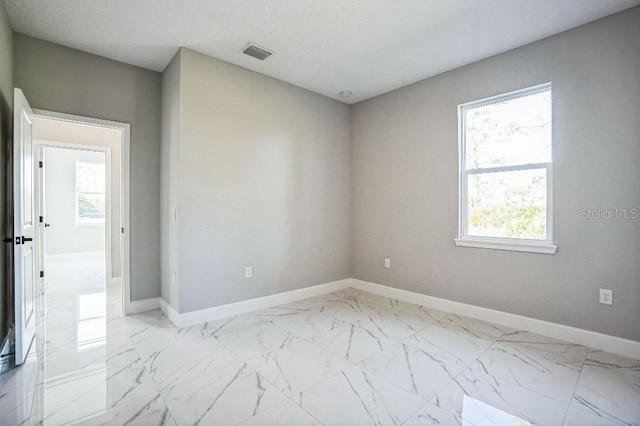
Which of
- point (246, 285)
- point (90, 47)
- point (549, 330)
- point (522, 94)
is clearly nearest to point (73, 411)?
point (246, 285)

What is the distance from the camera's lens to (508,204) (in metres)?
3.16

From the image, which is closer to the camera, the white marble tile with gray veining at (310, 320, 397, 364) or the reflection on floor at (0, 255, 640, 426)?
the reflection on floor at (0, 255, 640, 426)

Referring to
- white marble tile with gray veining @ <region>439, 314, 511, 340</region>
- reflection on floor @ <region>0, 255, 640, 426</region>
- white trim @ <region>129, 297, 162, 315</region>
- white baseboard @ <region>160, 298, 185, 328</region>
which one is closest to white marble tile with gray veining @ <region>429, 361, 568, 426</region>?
reflection on floor @ <region>0, 255, 640, 426</region>

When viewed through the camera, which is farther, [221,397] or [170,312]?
[170,312]

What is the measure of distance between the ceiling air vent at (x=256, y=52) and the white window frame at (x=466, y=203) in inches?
87.4

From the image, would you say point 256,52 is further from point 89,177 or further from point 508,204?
point 89,177

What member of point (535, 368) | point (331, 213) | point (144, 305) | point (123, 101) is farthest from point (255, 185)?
point (535, 368)

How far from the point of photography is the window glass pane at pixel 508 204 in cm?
296

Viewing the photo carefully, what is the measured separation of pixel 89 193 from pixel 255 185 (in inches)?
262

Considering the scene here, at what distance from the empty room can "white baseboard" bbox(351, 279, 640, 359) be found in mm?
18

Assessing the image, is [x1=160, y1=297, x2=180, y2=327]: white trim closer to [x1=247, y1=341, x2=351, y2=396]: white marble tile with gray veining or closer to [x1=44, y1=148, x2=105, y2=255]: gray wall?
[x1=247, y1=341, x2=351, y2=396]: white marble tile with gray veining

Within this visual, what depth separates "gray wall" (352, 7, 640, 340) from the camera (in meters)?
2.50

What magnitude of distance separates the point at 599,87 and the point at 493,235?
156cm

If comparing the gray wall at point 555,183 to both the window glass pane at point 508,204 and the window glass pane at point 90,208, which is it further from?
the window glass pane at point 90,208
